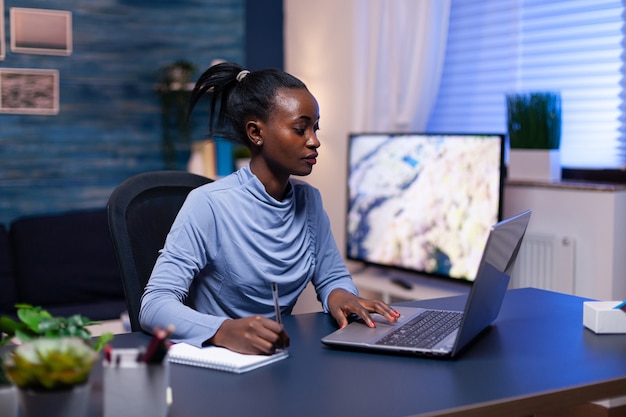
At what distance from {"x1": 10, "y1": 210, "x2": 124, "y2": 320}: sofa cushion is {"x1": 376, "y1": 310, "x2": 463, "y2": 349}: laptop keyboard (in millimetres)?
2444

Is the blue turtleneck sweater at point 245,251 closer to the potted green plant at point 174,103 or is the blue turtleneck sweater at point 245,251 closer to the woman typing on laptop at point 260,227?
the woman typing on laptop at point 260,227

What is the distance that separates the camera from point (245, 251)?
168 centimetres

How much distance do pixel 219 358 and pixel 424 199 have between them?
2165 mm

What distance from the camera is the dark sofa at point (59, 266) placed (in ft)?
12.3

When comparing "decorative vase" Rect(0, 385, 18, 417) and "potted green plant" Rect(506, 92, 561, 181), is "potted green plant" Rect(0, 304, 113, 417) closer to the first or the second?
"decorative vase" Rect(0, 385, 18, 417)

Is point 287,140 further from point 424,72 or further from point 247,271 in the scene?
point 424,72

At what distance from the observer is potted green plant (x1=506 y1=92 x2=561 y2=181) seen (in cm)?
301

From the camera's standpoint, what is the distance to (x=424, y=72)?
3.62 metres

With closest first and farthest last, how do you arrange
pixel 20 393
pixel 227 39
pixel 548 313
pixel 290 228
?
pixel 20 393, pixel 548 313, pixel 290 228, pixel 227 39

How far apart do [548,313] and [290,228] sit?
1.90ft

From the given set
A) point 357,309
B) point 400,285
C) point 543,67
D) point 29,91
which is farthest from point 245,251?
point 29,91

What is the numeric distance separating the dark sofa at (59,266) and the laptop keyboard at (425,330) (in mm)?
2409

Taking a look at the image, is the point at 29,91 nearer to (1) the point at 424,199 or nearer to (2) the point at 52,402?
(1) the point at 424,199

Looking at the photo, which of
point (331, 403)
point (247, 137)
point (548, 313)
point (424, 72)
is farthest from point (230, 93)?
point (424, 72)
